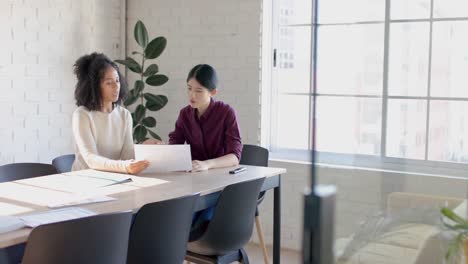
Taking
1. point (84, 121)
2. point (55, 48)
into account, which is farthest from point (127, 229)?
point (55, 48)

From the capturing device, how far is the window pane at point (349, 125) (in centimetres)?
87

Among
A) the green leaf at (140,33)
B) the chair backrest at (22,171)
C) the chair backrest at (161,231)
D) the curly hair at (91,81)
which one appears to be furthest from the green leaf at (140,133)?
the chair backrest at (161,231)

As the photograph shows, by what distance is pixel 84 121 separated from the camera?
10.9 feet

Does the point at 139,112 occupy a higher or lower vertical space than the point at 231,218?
higher

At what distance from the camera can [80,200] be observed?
2.53m

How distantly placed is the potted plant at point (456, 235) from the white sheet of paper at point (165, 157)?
2.35m

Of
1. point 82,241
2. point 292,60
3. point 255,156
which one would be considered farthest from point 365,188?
point 292,60

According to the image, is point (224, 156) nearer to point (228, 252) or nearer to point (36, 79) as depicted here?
point (228, 252)

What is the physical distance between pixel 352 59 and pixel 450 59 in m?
0.13

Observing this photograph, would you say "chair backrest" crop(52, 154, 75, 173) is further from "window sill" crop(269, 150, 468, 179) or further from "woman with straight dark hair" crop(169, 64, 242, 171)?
"window sill" crop(269, 150, 468, 179)

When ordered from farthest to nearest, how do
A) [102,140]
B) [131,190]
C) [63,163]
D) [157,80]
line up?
1. [157,80]
2. [63,163]
3. [102,140]
4. [131,190]

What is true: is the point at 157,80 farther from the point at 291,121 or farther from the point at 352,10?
the point at 352,10

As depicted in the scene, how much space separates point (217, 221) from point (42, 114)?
2.24 m

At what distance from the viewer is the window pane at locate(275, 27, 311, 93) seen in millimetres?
4484
